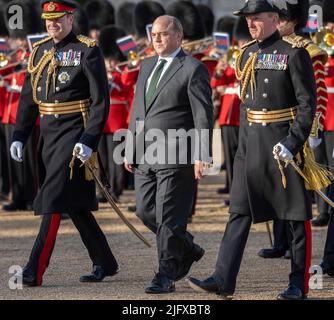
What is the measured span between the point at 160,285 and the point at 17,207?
393cm

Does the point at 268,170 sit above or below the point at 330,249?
above

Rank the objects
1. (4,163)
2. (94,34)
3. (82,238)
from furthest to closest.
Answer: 1. (94,34)
2. (4,163)
3. (82,238)

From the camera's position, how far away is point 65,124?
21.2ft

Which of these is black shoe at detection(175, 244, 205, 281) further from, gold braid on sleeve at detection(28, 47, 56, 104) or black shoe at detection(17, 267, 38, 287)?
gold braid on sleeve at detection(28, 47, 56, 104)

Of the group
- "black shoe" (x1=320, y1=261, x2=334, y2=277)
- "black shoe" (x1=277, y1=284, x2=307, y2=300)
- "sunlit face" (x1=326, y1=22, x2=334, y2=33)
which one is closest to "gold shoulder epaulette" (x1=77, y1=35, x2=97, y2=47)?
"black shoe" (x1=277, y1=284, x2=307, y2=300)

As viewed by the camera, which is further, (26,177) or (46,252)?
(26,177)

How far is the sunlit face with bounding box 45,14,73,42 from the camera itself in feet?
21.3

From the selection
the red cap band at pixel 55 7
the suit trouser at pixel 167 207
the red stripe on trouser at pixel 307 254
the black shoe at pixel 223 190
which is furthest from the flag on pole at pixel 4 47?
the red stripe on trouser at pixel 307 254

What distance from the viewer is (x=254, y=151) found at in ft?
19.7

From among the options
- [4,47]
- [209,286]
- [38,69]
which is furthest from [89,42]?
[4,47]

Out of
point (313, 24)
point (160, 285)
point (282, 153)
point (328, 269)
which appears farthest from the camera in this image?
point (313, 24)

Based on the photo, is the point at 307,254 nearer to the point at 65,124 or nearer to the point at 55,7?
the point at 65,124

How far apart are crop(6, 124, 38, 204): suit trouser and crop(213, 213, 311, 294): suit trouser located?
398cm
